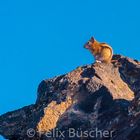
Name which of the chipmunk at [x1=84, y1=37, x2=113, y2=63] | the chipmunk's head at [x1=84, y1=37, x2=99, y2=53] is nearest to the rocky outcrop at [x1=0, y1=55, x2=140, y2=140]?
the chipmunk at [x1=84, y1=37, x2=113, y2=63]

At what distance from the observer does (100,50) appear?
25.3 m

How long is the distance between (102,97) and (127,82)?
2.35 meters

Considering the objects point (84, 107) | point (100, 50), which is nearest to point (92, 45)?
point (100, 50)

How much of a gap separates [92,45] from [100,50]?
5.65ft

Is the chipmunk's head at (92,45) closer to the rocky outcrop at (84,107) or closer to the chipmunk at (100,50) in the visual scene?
the chipmunk at (100,50)

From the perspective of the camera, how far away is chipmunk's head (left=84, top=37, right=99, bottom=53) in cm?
2643

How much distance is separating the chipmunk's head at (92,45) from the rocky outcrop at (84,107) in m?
5.11

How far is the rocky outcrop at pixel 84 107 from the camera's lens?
16.7 meters

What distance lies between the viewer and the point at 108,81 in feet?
64.1

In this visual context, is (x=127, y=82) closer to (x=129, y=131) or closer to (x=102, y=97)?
(x=102, y=97)

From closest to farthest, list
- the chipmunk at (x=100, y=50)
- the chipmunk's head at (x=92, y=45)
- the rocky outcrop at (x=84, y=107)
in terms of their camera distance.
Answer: the rocky outcrop at (x=84, y=107), the chipmunk at (x=100, y=50), the chipmunk's head at (x=92, y=45)

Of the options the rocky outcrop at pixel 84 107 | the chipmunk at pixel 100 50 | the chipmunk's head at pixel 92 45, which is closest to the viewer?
the rocky outcrop at pixel 84 107

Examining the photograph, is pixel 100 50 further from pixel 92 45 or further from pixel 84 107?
pixel 84 107

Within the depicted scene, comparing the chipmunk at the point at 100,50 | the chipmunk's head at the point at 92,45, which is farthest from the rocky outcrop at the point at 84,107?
the chipmunk's head at the point at 92,45
